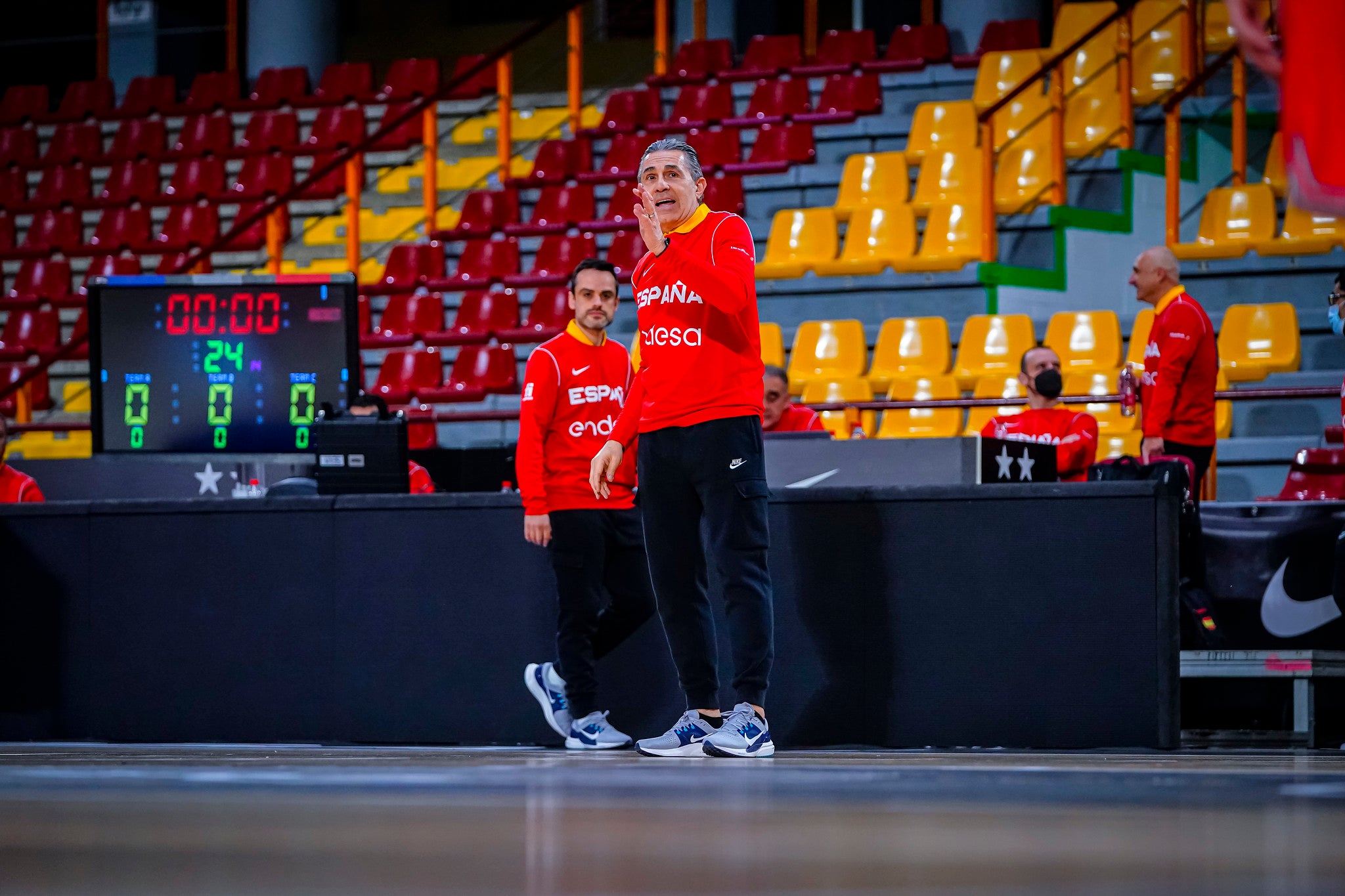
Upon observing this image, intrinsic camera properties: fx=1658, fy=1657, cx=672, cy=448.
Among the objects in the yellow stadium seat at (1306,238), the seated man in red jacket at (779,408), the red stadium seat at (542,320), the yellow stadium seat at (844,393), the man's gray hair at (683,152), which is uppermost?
the yellow stadium seat at (1306,238)

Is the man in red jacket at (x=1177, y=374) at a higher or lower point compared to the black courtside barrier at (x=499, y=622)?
higher

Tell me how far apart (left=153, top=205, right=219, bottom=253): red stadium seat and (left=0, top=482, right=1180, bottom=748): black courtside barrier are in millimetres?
8940

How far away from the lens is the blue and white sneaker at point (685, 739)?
4.31m

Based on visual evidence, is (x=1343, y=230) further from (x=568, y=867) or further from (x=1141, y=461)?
(x=568, y=867)

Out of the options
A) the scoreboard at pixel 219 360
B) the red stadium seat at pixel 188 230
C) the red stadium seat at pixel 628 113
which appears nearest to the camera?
the scoreboard at pixel 219 360

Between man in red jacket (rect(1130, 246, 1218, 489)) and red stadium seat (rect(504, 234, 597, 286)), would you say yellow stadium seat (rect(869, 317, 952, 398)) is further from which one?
man in red jacket (rect(1130, 246, 1218, 489))

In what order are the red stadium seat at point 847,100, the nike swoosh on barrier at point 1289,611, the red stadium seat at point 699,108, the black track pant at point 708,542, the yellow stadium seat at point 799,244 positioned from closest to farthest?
1. the black track pant at point 708,542
2. the nike swoosh on barrier at point 1289,611
3. the yellow stadium seat at point 799,244
4. the red stadium seat at point 847,100
5. the red stadium seat at point 699,108

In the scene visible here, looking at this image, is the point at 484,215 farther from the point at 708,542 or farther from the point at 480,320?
the point at 708,542

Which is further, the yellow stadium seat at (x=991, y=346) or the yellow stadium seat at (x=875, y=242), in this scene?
the yellow stadium seat at (x=875, y=242)

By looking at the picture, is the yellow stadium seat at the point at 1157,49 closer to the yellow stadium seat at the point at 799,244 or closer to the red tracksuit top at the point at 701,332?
the yellow stadium seat at the point at 799,244

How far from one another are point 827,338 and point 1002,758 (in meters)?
6.49

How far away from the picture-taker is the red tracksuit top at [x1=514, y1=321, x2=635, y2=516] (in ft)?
16.5

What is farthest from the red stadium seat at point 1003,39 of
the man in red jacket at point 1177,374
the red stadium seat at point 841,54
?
the man in red jacket at point 1177,374

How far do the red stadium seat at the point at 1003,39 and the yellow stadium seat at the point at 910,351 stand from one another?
360cm
